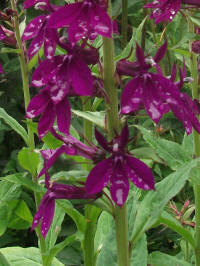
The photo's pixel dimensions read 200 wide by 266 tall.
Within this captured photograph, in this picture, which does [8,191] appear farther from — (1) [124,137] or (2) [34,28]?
(1) [124,137]

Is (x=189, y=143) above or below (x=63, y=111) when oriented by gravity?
below

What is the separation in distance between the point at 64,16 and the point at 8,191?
0.86 m

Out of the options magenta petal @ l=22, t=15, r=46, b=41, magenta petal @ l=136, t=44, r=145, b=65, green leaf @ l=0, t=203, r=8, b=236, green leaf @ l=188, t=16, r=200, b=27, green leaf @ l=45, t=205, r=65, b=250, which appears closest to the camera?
magenta petal @ l=136, t=44, r=145, b=65

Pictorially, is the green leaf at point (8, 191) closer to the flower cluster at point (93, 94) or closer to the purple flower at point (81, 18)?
the flower cluster at point (93, 94)

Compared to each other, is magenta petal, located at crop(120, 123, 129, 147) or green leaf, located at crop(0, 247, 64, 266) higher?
magenta petal, located at crop(120, 123, 129, 147)

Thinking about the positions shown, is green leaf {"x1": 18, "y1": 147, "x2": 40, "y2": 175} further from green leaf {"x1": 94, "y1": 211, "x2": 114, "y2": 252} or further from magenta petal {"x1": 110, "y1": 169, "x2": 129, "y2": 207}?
magenta petal {"x1": 110, "y1": 169, "x2": 129, "y2": 207}

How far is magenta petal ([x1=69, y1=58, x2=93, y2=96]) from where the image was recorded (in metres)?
0.84

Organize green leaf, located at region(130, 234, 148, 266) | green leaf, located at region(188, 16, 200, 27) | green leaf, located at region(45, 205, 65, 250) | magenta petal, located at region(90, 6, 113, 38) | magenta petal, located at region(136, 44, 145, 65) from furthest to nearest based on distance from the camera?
green leaf, located at region(45, 205, 65, 250), green leaf, located at region(188, 16, 200, 27), green leaf, located at region(130, 234, 148, 266), magenta petal, located at region(136, 44, 145, 65), magenta petal, located at region(90, 6, 113, 38)

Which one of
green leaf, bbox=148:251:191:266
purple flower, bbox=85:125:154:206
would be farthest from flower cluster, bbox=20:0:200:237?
green leaf, bbox=148:251:191:266

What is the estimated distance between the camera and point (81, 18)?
0.84m

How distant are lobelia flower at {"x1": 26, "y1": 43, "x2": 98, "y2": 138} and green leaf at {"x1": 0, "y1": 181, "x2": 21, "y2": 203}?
701 millimetres

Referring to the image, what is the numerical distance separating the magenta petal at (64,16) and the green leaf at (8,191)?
840 mm

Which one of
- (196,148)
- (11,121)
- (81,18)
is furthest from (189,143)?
(81,18)

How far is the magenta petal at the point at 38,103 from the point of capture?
2.97 feet
